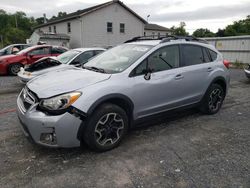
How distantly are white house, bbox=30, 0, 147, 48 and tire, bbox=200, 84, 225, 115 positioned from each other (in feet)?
70.5

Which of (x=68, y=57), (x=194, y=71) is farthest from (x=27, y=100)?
(x=68, y=57)

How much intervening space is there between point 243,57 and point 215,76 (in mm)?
12552

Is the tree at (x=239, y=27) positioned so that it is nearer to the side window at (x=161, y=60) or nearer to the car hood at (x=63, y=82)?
the side window at (x=161, y=60)

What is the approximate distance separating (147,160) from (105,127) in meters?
0.77

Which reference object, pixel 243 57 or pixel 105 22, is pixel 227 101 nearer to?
pixel 243 57

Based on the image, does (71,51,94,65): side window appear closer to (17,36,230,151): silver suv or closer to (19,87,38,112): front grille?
(17,36,230,151): silver suv

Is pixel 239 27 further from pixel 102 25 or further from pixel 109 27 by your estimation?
pixel 102 25

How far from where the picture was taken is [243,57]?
15742 mm

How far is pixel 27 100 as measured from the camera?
11.1ft

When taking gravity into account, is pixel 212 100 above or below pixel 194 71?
below

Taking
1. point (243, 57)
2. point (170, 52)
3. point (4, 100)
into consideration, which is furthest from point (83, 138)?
point (243, 57)

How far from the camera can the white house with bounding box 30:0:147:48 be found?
81.8ft

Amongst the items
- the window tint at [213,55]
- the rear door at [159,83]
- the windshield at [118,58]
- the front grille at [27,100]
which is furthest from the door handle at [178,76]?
the front grille at [27,100]

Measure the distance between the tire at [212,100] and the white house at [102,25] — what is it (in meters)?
21.5
